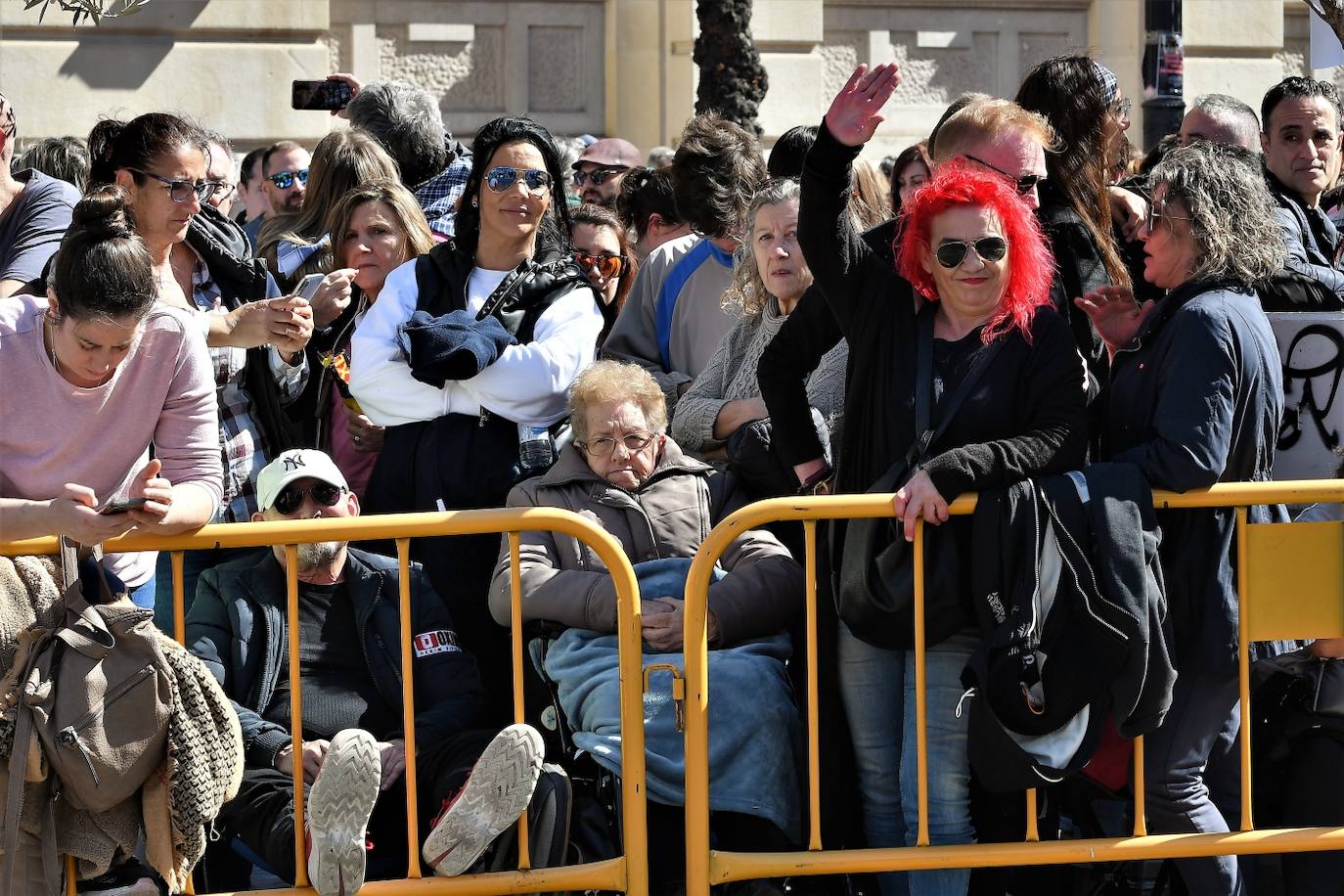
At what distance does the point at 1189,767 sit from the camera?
4113 millimetres

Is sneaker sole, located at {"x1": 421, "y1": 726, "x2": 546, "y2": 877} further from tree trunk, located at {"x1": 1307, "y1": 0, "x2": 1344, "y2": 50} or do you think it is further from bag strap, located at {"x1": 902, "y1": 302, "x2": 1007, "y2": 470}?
tree trunk, located at {"x1": 1307, "y1": 0, "x2": 1344, "y2": 50}

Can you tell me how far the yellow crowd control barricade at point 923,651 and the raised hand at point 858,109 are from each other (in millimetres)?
821

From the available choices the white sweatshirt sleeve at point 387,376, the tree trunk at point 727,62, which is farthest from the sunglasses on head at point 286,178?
the tree trunk at point 727,62

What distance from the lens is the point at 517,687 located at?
13.2 ft

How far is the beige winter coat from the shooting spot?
172 inches

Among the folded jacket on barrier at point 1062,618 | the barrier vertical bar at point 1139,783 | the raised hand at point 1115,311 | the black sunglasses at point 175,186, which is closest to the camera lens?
the folded jacket on barrier at point 1062,618

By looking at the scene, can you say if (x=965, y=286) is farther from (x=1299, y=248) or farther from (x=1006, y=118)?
(x=1299, y=248)

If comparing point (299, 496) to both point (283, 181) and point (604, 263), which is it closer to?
point (604, 263)

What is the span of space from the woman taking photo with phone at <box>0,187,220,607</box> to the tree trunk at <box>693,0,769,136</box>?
8.94m

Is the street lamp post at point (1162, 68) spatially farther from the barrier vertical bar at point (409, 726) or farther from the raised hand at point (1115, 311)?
the barrier vertical bar at point (409, 726)

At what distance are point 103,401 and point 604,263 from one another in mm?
2933

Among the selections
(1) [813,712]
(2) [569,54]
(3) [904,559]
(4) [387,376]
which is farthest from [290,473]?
(2) [569,54]

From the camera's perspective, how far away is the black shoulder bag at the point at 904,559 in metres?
3.96

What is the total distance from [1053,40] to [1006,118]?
36.2ft
